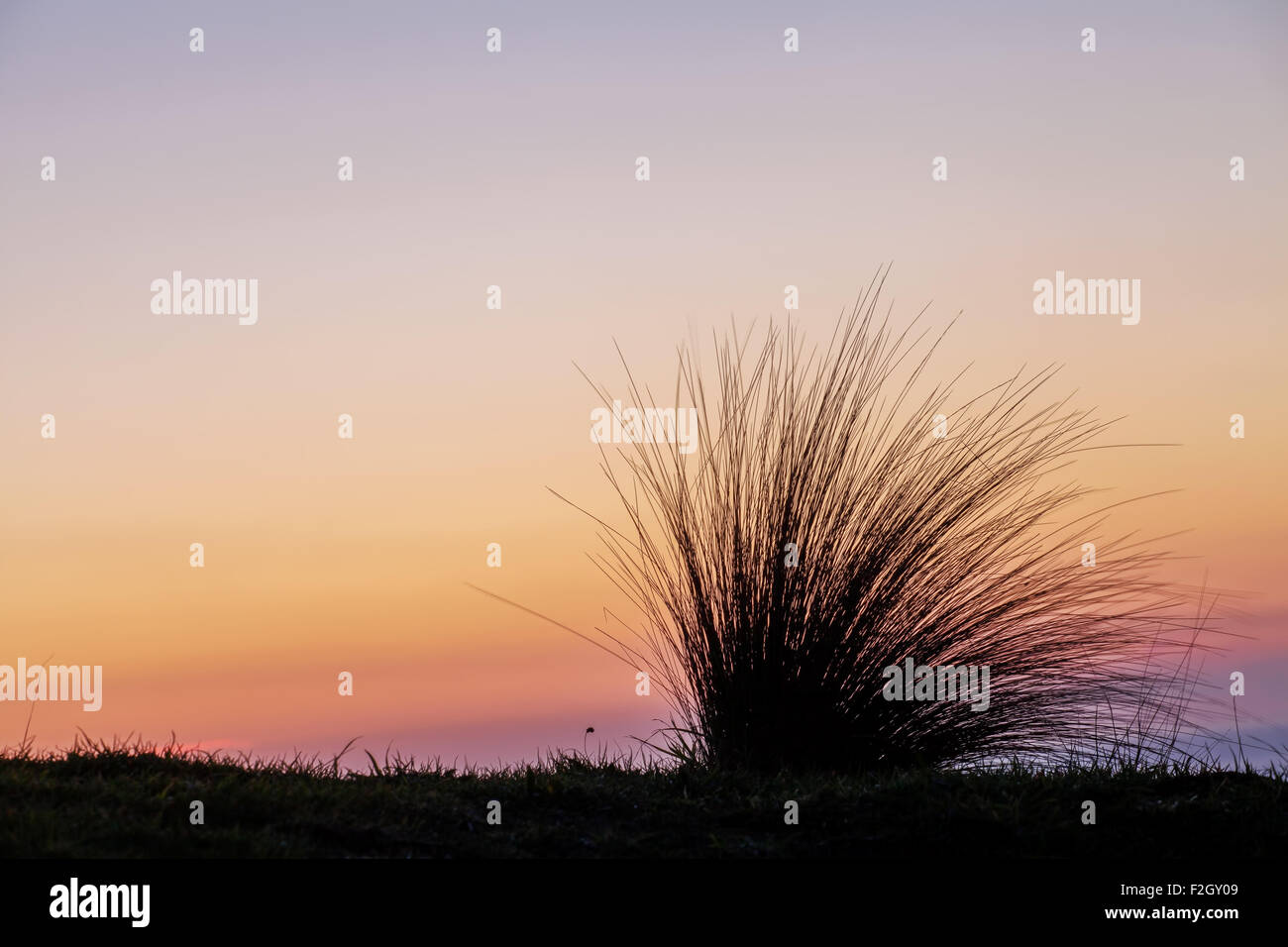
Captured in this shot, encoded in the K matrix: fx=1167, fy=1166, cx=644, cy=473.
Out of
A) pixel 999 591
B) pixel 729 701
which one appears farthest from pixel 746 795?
pixel 999 591

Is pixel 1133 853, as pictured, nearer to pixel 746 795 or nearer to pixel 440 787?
pixel 746 795

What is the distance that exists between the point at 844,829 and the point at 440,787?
1.38 metres

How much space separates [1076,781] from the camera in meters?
4.00

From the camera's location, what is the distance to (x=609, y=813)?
3699 mm

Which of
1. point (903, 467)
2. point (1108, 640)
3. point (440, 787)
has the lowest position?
point (440, 787)

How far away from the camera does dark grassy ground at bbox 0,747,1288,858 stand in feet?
10.7

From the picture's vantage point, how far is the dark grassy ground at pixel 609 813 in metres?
3.25

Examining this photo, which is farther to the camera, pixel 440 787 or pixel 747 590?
pixel 747 590
